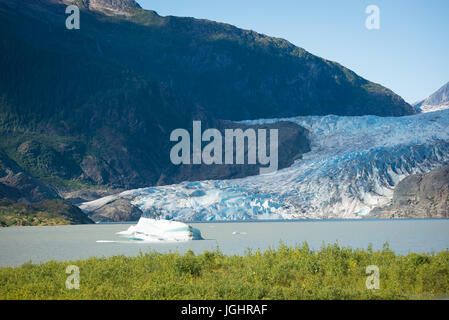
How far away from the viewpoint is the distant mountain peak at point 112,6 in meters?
174

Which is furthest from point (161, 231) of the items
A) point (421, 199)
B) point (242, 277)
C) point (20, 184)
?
point (20, 184)

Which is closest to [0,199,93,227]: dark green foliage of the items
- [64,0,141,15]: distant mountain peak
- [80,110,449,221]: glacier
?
[80,110,449,221]: glacier

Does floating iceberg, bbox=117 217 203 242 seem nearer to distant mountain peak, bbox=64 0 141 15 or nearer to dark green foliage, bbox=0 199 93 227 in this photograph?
dark green foliage, bbox=0 199 93 227

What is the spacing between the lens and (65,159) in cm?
9944

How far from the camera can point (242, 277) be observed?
46.8ft

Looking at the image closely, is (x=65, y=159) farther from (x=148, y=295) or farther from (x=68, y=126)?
(x=148, y=295)

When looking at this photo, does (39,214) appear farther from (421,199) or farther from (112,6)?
(112,6)

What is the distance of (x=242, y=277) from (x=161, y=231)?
19.2 m

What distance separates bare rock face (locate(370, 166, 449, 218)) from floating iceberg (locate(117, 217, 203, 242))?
35212 mm

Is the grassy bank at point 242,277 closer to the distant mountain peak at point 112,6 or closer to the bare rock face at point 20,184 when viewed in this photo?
the bare rock face at point 20,184

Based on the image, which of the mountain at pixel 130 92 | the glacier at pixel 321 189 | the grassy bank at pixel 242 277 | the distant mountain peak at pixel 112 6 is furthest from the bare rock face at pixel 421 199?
the distant mountain peak at pixel 112 6

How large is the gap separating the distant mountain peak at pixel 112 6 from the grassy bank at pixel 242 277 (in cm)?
16557
